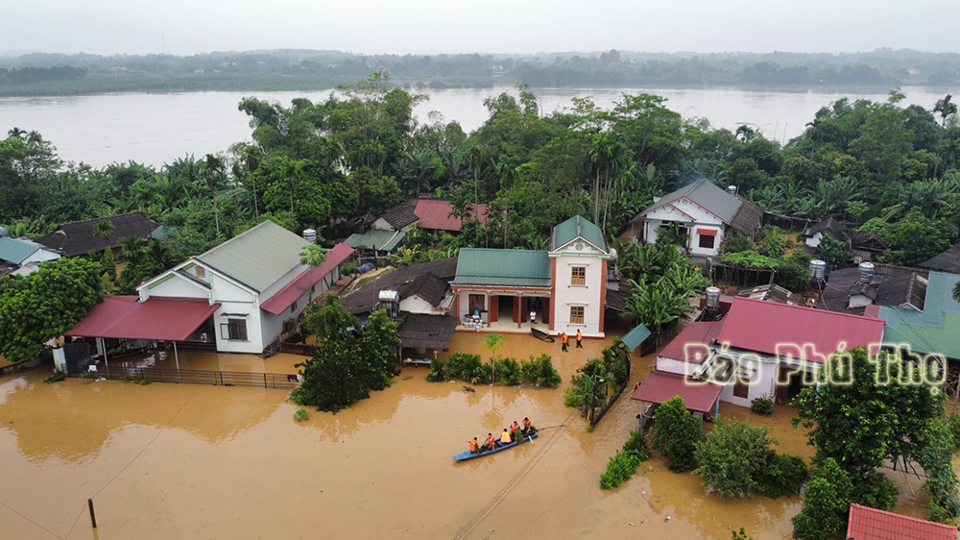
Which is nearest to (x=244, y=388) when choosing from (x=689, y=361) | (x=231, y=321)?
(x=231, y=321)

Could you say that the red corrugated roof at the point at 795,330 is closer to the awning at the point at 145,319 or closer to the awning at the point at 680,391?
the awning at the point at 680,391

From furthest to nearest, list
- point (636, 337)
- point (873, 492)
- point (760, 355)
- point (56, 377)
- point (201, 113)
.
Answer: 1. point (201, 113)
2. point (636, 337)
3. point (56, 377)
4. point (760, 355)
5. point (873, 492)

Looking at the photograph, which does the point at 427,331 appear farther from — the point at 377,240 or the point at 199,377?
the point at 377,240

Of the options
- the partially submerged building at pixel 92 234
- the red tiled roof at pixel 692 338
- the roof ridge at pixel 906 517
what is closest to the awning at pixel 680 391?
the red tiled roof at pixel 692 338

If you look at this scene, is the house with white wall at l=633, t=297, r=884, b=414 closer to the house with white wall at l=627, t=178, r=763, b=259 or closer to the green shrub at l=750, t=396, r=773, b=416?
the green shrub at l=750, t=396, r=773, b=416

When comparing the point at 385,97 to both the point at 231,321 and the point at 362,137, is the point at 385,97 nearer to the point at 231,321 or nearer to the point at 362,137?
the point at 362,137

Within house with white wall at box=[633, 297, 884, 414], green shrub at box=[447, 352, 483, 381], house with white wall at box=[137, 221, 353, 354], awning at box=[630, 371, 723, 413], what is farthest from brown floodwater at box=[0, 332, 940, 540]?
house with white wall at box=[137, 221, 353, 354]

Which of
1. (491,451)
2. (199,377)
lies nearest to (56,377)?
(199,377)
